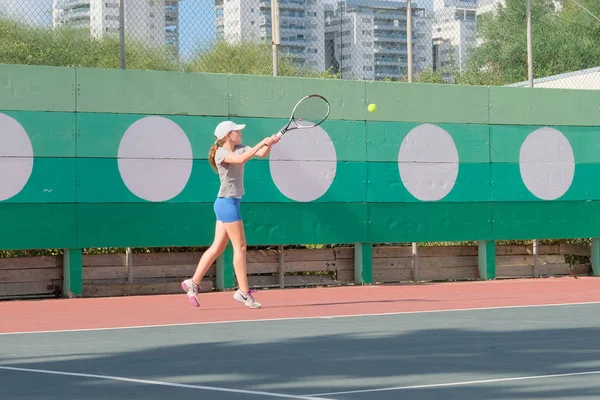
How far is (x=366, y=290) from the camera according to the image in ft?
43.1

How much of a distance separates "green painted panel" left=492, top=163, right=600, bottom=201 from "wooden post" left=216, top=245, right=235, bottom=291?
3638mm

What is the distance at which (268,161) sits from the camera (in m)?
13.2

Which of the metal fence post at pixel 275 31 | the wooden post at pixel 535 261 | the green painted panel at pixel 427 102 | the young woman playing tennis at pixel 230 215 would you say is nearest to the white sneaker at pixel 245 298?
the young woman playing tennis at pixel 230 215

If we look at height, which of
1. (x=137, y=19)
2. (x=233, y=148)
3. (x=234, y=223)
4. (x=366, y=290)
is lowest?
(x=366, y=290)

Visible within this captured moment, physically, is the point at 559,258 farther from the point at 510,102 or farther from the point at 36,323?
the point at 36,323

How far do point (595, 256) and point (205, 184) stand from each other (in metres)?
5.87

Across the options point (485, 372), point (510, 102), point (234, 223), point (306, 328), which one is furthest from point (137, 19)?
point (485, 372)

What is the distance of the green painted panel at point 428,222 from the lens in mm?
13891

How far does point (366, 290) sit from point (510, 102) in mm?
3498

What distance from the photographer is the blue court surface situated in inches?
205

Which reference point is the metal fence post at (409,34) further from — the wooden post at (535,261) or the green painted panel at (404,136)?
the wooden post at (535,261)

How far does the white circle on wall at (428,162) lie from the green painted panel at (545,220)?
822mm

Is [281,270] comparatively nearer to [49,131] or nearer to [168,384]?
[49,131]

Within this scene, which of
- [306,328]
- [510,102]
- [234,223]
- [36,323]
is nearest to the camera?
[306,328]
